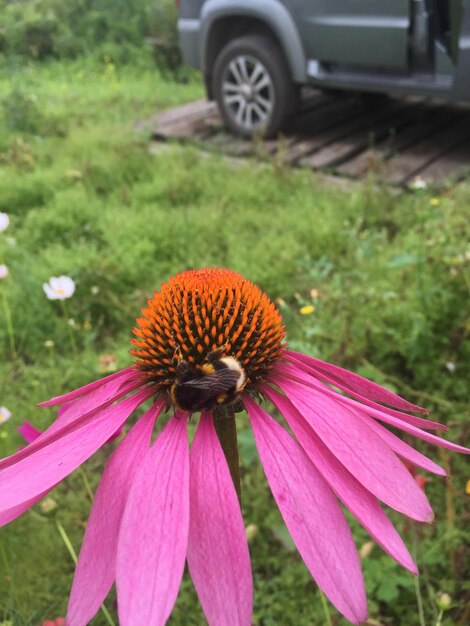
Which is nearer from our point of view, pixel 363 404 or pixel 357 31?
pixel 363 404

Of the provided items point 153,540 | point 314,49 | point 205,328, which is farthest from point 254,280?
point 314,49

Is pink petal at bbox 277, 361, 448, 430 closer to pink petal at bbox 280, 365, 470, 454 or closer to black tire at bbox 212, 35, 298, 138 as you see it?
pink petal at bbox 280, 365, 470, 454

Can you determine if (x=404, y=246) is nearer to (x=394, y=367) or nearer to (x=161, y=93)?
(x=394, y=367)

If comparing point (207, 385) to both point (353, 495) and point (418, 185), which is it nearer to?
point (353, 495)

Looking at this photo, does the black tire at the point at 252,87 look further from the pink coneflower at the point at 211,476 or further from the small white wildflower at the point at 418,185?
the pink coneflower at the point at 211,476

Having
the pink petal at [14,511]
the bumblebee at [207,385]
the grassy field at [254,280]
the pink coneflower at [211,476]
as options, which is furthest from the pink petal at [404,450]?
the grassy field at [254,280]

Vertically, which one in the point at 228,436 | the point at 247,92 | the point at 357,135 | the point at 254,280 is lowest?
the point at 254,280

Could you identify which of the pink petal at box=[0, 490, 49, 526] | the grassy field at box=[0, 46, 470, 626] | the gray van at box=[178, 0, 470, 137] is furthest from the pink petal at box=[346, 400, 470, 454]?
the gray van at box=[178, 0, 470, 137]
